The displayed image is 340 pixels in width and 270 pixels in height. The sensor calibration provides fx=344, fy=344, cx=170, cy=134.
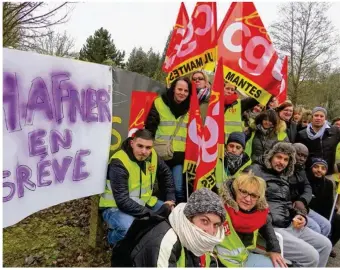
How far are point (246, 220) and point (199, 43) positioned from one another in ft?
7.67

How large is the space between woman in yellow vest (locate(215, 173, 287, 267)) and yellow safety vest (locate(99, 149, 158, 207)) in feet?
2.45

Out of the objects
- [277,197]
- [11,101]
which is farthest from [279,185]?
[11,101]

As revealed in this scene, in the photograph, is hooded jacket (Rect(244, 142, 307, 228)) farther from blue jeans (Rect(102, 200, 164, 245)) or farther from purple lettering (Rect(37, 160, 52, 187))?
purple lettering (Rect(37, 160, 52, 187))

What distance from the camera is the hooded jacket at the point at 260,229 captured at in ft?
9.41

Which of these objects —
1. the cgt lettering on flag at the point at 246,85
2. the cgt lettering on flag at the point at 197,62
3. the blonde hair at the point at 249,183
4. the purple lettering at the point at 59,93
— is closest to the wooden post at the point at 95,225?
the purple lettering at the point at 59,93

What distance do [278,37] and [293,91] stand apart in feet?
11.9

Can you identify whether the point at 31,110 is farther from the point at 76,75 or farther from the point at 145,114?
the point at 145,114

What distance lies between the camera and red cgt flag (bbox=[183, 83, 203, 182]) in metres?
3.59

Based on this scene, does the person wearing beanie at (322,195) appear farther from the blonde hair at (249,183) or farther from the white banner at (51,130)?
the white banner at (51,130)

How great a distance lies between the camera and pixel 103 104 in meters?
3.37

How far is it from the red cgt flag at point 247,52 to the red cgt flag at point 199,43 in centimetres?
22

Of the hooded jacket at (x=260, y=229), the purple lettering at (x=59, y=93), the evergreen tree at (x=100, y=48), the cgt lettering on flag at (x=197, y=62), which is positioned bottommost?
the hooded jacket at (x=260, y=229)

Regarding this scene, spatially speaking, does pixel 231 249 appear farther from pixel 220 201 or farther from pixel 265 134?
pixel 265 134

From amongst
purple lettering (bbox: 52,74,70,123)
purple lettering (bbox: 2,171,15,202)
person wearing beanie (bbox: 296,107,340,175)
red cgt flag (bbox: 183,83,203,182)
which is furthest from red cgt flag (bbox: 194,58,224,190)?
person wearing beanie (bbox: 296,107,340,175)
